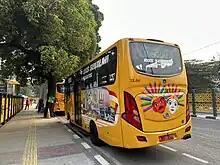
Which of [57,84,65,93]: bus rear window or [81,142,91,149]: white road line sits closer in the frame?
[81,142,91,149]: white road line

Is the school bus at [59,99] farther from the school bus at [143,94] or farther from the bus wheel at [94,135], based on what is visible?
the school bus at [143,94]

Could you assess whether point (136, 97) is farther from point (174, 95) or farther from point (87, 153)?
point (87, 153)

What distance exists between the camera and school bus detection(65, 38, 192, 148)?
16.9 feet

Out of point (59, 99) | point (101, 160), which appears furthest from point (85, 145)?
point (59, 99)

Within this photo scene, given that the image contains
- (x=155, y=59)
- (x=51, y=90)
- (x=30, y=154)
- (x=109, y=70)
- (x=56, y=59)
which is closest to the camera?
(x=155, y=59)

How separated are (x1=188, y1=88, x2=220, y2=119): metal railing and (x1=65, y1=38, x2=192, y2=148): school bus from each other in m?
9.10

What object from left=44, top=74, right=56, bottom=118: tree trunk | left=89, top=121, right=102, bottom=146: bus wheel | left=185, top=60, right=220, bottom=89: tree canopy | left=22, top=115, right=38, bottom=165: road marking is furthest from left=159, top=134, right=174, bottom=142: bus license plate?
left=185, top=60, right=220, bottom=89: tree canopy

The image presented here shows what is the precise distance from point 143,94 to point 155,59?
93 cm

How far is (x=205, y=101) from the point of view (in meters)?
15.2

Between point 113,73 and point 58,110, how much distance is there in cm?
1580

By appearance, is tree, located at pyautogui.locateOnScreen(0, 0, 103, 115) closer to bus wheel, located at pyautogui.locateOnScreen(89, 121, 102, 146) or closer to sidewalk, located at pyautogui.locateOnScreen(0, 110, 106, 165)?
sidewalk, located at pyautogui.locateOnScreen(0, 110, 106, 165)

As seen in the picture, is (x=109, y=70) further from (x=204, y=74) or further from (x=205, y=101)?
(x=204, y=74)

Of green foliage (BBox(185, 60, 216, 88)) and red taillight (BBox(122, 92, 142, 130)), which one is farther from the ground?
green foliage (BBox(185, 60, 216, 88))

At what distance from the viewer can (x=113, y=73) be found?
19.0 ft
